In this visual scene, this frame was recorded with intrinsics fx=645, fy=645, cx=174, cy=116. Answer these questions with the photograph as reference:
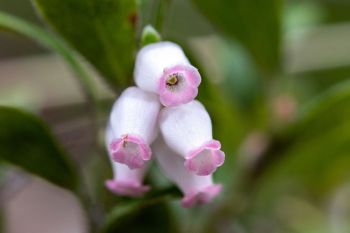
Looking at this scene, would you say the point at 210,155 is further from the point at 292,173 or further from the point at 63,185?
the point at 292,173

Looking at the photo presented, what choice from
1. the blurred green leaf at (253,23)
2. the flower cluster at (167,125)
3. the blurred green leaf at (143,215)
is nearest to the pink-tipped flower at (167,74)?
the flower cluster at (167,125)

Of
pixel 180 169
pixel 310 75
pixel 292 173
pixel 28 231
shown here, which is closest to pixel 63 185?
pixel 180 169

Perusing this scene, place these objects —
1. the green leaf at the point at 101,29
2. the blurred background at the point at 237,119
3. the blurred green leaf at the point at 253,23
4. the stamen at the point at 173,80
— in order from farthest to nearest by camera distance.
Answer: the blurred green leaf at the point at 253,23 → the blurred background at the point at 237,119 → the green leaf at the point at 101,29 → the stamen at the point at 173,80

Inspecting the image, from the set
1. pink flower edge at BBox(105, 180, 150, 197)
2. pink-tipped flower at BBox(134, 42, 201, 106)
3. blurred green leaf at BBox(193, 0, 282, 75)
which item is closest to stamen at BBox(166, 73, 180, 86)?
pink-tipped flower at BBox(134, 42, 201, 106)

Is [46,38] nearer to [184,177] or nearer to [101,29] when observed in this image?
[101,29]

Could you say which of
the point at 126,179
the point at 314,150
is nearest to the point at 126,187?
the point at 126,179

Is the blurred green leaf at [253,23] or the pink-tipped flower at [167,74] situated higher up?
the blurred green leaf at [253,23]

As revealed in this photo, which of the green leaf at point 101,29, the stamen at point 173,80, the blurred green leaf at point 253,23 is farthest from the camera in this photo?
the blurred green leaf at point 253,23

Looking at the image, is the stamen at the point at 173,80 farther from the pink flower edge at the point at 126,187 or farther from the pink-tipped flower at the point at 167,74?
the pink flower edge at the point at 126,187

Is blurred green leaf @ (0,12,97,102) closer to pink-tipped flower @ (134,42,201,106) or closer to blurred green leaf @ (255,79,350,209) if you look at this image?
pink-tipped flower @ (134,42,201,106)
